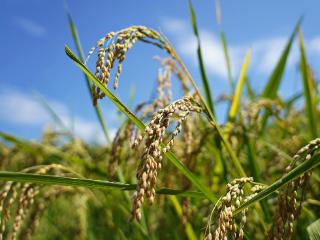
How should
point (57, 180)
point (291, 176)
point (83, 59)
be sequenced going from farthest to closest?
point (83, 59)
point (57, 180)
point (291, 176)

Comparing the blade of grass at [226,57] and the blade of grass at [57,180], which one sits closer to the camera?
the blade of grass at [57,180]

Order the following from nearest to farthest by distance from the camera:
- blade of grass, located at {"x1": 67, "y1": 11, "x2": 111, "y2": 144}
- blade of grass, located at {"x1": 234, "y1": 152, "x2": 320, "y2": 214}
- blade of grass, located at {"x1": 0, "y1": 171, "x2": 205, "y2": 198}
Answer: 1. blade of grass, located at {"x1": 234, "y1": 152, "x2": 320, "y2": 214}
2. blade of grass, located at {"x1": 0, "y1": 171, "x2": 205, "y2": 198}
3. blade of grass, located at {"x1": 67, "y1": 11, "x2": 111, "y2": 144}

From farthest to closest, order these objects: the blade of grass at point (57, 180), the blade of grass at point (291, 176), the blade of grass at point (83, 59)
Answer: the blade of grass at point (83, 59)
the blade of grass at point (57, 180)
the blade of grass at point (291, 176)

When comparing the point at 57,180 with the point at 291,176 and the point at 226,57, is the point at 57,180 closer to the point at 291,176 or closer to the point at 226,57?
the point at 291,176

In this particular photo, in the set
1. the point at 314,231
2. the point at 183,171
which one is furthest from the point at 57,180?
the point at 314,231

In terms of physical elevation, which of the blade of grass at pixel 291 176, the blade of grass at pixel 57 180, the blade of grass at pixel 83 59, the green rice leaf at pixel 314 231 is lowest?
the green rice leaf at pixel 314 231

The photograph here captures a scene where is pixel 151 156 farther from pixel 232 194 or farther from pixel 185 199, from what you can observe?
pixel 185 199

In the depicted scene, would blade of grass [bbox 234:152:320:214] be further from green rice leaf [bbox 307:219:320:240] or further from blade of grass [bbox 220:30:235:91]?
blade of grass [bbox 220:30:235:91]

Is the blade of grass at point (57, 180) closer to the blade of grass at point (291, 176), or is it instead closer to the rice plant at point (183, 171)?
the rice plant at point (183, 171)

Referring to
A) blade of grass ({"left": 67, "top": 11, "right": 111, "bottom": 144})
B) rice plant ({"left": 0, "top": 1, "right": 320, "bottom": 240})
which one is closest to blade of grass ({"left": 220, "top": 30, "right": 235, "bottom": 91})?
rice plant ({"left": 0, "top": 1, "right": 320, "bottom": 240})

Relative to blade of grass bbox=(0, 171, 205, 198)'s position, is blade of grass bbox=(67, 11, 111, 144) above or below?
above

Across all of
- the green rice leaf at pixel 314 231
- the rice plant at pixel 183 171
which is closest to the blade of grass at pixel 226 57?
the rice plant at pixel 183 171

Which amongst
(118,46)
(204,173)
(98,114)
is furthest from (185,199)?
(204,173)
